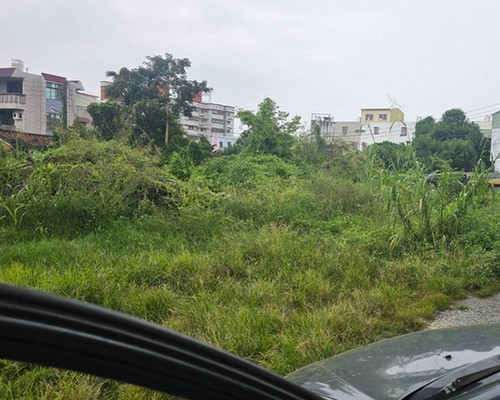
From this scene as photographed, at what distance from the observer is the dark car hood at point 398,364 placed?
1.42 meters

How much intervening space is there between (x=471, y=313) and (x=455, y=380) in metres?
3.13

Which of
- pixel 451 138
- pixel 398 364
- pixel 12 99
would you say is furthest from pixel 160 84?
pixel 398 364

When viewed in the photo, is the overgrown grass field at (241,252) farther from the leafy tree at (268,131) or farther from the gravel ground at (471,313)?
the leafy tree at (268,131)

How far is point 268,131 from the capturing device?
16.5 m

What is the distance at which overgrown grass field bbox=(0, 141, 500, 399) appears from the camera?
3.19 meters

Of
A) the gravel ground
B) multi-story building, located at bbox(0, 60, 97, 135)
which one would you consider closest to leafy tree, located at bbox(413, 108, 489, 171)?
the gravel ground

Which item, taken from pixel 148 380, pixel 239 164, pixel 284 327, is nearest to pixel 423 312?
pixel 284 327

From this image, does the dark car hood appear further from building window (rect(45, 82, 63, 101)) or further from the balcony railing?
building window (rect(45, 82, 63, 101))

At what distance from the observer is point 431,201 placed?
19.4 feet

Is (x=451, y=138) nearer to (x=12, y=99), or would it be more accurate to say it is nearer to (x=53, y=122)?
(x=53, y=122)

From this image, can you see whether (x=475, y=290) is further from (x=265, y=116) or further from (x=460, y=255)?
(x=265, y=116)

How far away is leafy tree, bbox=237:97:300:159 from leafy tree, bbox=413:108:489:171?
4.65 m

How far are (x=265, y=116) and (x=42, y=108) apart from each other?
26163 mm

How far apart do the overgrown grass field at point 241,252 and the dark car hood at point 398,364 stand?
3.19 feet
